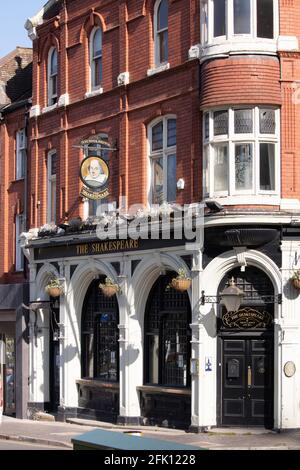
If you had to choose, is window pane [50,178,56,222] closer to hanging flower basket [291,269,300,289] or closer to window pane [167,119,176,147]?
window pane [167,119,176,147]

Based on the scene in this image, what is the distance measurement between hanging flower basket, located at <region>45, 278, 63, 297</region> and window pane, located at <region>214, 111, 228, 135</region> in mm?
8390

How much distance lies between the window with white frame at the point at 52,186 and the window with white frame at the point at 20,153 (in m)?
2.42

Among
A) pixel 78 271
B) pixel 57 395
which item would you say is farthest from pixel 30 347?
pixel 78 271

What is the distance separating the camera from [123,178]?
28078mm

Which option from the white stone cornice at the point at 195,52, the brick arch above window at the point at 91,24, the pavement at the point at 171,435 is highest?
the brick arch above window at the point at 91,24

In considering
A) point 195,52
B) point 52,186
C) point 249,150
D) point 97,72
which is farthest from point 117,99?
point 249,150

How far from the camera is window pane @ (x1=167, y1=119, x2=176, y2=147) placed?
86.4ft

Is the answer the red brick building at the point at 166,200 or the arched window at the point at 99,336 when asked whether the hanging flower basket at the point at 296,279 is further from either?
the arched window at the point at 99,336

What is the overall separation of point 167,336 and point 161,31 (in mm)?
8254

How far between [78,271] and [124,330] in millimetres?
3185

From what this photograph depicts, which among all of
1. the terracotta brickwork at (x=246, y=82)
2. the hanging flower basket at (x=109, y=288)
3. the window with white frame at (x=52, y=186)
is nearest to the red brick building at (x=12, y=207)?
the window with white frame at (x=52, y=186)

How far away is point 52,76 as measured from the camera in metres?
32.7

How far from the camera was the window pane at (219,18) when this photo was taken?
24328mm

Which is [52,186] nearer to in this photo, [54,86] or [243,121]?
[54,86]
